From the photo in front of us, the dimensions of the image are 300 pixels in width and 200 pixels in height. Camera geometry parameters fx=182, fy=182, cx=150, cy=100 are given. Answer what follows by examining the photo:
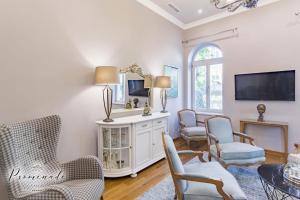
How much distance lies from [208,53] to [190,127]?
2158 millimetres

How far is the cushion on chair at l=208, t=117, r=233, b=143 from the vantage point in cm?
323

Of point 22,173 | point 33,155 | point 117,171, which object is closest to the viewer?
point 22,173

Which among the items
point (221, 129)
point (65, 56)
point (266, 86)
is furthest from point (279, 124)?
point (65, 56)

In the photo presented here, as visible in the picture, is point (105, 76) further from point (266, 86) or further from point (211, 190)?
point (266, 86)

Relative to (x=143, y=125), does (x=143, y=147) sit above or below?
below

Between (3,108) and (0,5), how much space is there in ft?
3.64

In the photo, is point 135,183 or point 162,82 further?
point 162,82

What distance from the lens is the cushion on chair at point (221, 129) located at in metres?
3.23

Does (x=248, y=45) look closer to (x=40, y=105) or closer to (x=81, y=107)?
(x=81, y=107)

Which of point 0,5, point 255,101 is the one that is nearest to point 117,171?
point 0,5

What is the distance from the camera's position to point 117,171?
8.97ft

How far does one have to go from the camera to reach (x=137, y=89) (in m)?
3.72

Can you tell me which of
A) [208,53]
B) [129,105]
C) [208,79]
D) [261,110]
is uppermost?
[208,53]

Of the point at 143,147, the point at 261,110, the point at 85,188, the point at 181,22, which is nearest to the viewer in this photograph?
the point at 85,188
